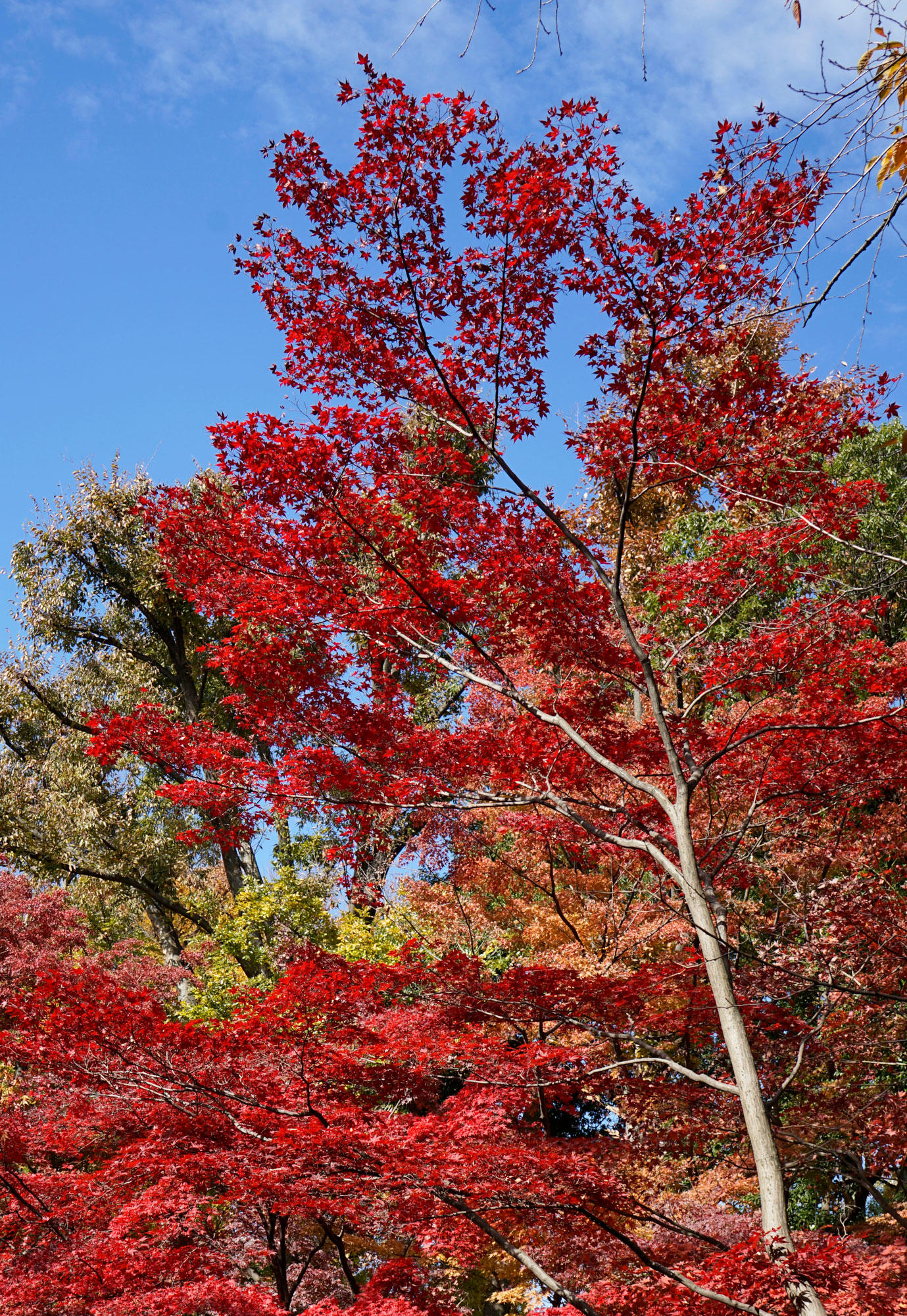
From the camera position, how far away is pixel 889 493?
13391 millimetres

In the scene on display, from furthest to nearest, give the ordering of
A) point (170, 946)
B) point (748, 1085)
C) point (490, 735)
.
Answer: point (170, 946) → point (490, 735) → point (748, 1085)

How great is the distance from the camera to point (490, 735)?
6316 mm

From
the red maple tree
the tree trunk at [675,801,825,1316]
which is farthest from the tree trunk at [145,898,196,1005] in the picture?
the tree trunk at [675,801,825,1316]

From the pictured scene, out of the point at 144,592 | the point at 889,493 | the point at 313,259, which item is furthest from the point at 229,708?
the point at 313,259

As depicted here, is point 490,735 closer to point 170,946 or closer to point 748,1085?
point 748,1085

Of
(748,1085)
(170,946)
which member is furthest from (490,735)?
(170,946)

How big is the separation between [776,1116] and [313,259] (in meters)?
7.18

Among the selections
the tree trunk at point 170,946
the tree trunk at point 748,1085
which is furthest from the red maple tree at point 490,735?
the tree trunk at point 170,946

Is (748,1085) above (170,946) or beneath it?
beneath

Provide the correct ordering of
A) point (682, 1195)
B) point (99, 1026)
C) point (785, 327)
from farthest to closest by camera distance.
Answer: point (785, 327)
point (682, 1195)
point (99, 1026)

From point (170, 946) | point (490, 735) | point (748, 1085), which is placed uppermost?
point (170, 946)

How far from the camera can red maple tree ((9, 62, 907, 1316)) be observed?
505cm

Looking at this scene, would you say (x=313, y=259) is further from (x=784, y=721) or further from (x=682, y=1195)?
(x=682, y=1195)

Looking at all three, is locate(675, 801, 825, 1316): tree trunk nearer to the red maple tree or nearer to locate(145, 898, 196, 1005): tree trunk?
the red maple tree
